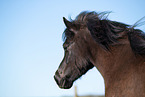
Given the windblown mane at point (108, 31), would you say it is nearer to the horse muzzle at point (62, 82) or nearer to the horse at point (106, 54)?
the horse at point (106, 54)

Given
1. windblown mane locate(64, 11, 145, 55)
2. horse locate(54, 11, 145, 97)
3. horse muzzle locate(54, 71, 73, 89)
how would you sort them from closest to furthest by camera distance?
1. horse locate(54, 11, 145, 97)
2. windblown mane locate(64, 11, 145, 55)
3. horse muzzle locate(54, 71, 73, 89)

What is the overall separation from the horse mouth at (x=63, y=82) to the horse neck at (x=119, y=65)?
0.78 meters

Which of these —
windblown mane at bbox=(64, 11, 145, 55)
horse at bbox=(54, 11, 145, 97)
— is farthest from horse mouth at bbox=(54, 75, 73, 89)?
windblown mane at bbox=(64, 11, 145, 55)

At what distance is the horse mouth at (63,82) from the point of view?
343 centimetres

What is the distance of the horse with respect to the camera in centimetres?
245

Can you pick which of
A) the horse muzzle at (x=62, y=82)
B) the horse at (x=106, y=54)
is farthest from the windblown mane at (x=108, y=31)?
the horse muzzle at (x=62, y=82)

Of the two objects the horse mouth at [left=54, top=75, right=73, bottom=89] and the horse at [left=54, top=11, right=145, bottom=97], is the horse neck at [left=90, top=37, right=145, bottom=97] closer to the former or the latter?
the horse at [left=54, top=11, right=145, bottom=97]

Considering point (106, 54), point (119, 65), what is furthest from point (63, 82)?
point (119, 65)

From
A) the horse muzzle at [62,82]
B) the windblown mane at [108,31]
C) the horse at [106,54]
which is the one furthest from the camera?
the horse muzzle at [62,82]

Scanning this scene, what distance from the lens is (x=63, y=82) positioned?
136 inches

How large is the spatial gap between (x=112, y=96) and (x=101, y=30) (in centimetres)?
106

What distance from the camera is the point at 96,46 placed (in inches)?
119

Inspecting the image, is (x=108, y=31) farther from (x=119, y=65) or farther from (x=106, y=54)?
(x=119, y=65)

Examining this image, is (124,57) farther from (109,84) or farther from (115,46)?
(109,84)
